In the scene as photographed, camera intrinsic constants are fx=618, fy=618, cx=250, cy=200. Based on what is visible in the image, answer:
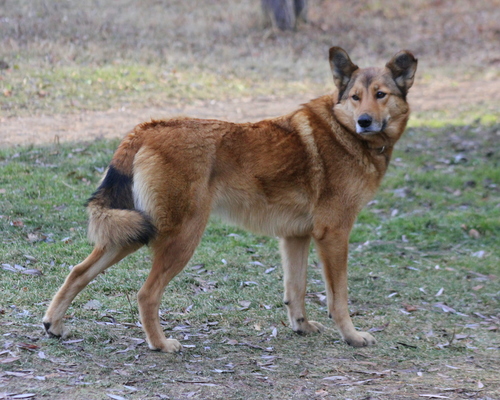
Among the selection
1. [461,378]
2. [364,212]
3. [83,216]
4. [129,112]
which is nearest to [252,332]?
[461,378]

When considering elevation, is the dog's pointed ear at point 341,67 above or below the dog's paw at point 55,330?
above

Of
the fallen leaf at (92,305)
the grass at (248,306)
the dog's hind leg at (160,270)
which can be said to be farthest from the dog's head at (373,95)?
the fallen leaf at (92,305)

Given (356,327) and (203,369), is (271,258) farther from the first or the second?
(203,369)

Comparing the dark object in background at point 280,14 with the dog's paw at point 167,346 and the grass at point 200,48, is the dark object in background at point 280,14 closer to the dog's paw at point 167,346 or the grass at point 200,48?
the grass at point 200,48

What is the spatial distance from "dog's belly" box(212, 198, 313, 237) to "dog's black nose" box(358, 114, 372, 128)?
2.68ft

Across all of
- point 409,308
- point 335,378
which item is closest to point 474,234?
point 409,308

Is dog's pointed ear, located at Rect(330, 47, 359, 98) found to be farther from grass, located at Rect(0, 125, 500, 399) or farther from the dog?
grass, located at Rect(0, 125, 500, 399)

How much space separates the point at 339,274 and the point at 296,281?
1.45ft

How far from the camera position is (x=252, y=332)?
5.04 metres

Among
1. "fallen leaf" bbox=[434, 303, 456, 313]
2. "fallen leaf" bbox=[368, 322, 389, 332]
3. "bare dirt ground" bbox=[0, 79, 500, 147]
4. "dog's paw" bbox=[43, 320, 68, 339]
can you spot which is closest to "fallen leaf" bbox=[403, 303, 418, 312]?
"fallen leaf" bbox=[434, 303, 456, 313]

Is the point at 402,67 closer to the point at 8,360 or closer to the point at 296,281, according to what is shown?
the point at 296,281

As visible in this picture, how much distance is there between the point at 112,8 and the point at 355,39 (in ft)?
24.4

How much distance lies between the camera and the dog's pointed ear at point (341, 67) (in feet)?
17.0

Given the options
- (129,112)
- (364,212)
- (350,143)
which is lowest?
(364,212)
